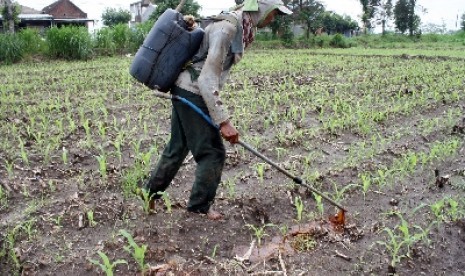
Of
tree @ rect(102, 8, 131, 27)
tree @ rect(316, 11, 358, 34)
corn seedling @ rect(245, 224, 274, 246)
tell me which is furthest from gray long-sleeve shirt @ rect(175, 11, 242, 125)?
tree @ rect(102, 8, 131, 27)

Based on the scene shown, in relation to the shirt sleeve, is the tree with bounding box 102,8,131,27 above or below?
above

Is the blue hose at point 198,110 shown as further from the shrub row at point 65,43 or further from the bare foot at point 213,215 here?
the shrub row at point 65,43

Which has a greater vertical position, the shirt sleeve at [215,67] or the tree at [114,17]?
the tree at [114,17]

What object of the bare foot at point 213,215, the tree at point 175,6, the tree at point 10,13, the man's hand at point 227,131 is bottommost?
the bare foot at point 213,215

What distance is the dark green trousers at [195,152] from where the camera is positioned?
3.39 meters

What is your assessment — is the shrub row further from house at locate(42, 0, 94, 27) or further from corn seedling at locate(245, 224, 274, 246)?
house at locate(42, 0, 94, 27)

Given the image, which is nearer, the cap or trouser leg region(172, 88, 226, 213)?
the cap

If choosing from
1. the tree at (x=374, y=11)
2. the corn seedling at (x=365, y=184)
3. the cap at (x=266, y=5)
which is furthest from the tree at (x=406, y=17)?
the cap at (x=266, y=5)

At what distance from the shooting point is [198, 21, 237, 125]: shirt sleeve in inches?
122

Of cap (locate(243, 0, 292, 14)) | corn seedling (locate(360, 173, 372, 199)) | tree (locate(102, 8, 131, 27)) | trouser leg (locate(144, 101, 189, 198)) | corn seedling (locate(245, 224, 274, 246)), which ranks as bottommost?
corn seedling (locate(245, 224, 274, 246))

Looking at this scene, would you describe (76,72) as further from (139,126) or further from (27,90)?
(139,126)

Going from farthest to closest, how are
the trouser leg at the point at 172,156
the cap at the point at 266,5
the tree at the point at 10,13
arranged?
1. the tree at the point at 10,13
2. the trouser leg at the point at 172,156
3. the cap at the point at 266,5

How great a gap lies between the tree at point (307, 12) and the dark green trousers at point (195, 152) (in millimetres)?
25232

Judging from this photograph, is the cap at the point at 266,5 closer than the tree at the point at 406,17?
Yes
